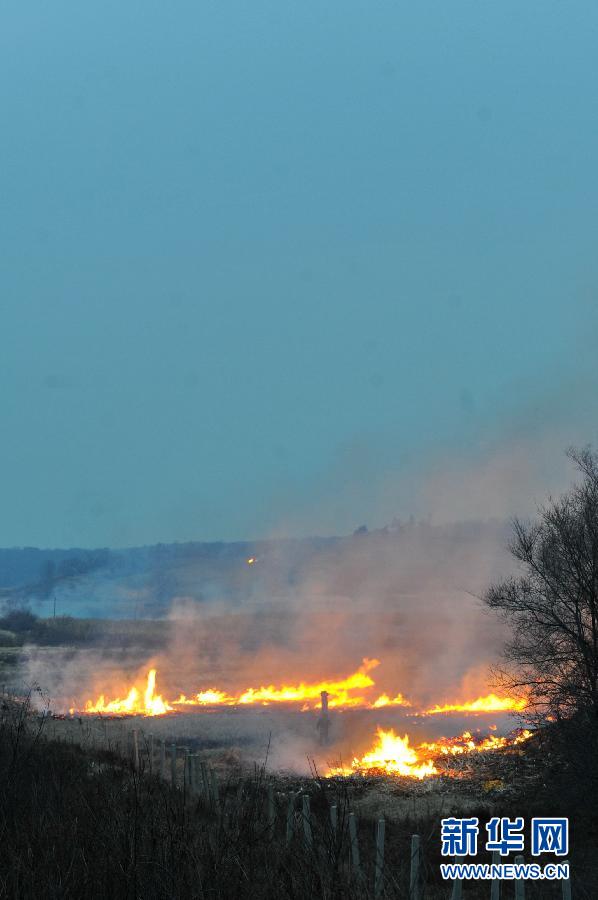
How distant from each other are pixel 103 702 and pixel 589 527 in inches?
1235

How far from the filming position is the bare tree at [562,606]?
21484 millimetres

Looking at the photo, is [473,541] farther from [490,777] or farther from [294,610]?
[490,777]

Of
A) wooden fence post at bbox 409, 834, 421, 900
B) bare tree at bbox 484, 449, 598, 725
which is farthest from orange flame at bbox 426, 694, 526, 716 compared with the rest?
wooden fence post at bbox 409, 834, 421, 900

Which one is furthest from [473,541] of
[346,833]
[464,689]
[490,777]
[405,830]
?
[346,833]

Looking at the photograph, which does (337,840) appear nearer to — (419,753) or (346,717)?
(419,753)

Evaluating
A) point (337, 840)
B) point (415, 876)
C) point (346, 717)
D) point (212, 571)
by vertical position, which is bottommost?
point (415, 876)

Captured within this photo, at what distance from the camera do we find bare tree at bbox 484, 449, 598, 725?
21.5 m

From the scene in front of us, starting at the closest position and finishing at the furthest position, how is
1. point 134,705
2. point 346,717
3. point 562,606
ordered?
point 562,606
point 346,717
point 134,705

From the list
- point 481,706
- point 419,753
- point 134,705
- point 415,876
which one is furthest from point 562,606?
point 134,705

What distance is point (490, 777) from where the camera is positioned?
24.5 metres

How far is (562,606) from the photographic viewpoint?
23078mm

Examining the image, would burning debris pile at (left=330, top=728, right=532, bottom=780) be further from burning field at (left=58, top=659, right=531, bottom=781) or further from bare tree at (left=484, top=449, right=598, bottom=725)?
bare tree at (left=484, top=449, right=598, bottom=725)

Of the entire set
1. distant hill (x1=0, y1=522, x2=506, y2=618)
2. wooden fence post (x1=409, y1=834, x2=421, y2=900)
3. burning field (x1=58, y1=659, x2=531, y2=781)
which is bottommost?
wooden fence post (x1=409, y1=834, x2=421, y2=900)

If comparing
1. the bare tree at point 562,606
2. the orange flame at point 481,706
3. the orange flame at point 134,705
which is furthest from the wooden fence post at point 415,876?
the orange flame at point 134,705
